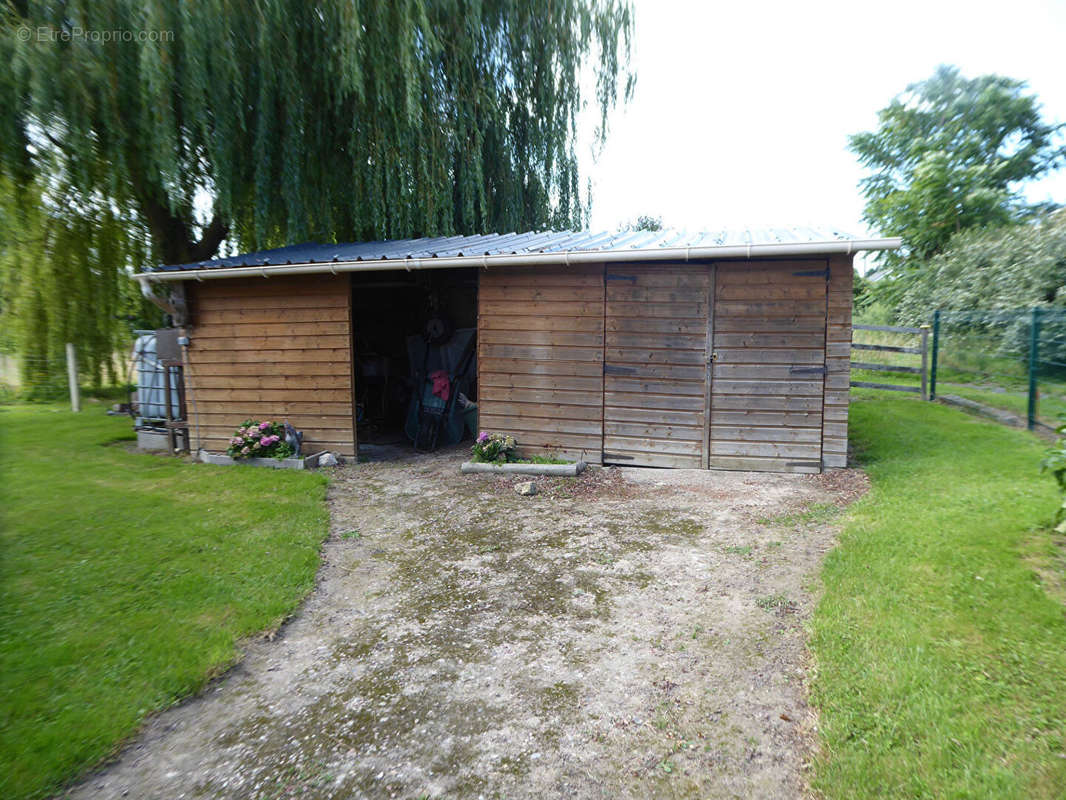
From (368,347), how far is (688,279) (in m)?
5.68

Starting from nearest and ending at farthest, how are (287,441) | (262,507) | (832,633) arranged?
(832,633), (262,507), (287,441)

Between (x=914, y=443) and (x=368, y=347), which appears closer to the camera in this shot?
(x=914, y=443)

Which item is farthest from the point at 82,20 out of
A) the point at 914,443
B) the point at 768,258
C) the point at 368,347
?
the point at 914,443

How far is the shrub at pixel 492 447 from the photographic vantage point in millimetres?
6594

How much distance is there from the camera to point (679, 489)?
18.6 feet

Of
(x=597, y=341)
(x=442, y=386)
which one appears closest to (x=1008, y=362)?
(x=597, y=341)

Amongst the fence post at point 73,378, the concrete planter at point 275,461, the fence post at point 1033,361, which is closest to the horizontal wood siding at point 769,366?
the fence post at point 1033,361

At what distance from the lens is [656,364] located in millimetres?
6375

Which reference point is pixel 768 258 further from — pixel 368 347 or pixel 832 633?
pixel 368 347

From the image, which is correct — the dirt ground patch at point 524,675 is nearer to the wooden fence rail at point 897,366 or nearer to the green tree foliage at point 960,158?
the wooden fence rail at point 897,366

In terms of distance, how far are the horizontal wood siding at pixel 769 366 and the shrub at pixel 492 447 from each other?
2167mm

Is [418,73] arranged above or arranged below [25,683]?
above

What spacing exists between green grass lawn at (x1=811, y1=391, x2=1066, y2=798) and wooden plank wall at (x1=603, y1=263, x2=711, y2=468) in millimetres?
1931

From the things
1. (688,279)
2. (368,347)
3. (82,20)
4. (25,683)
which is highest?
(82,20)
